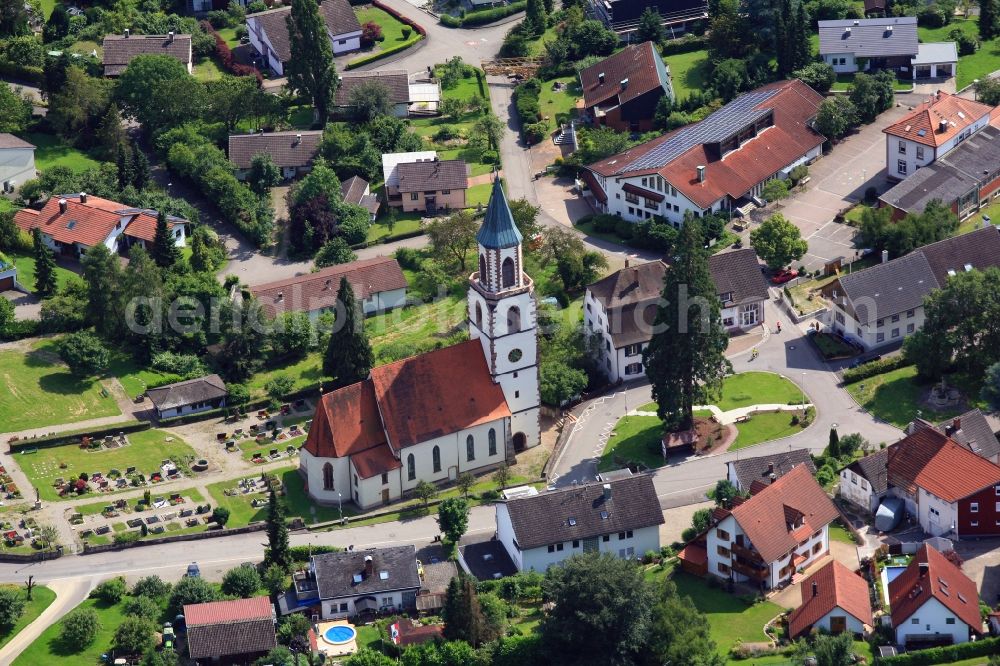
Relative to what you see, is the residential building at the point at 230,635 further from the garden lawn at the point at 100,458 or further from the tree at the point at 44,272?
the tree at the point at 44,272

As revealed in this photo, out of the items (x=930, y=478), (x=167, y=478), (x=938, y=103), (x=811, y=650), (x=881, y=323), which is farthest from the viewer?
(x=938, y=103)

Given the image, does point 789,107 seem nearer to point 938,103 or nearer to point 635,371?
point 938,103

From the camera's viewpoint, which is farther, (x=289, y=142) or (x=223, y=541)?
(x=289, y=142)

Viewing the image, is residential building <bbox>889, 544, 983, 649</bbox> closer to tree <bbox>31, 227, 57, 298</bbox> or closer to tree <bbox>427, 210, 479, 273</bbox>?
tree <bbox>427, 210, 479, 273</bbox>

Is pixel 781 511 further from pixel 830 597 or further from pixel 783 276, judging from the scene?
pixel 783 276

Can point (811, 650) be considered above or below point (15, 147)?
below

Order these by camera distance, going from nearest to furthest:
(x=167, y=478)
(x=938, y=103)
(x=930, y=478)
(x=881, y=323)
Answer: (x=930, y=478) → (x=167, y=478) → (x=881, y=323) → (x=938, y=103)

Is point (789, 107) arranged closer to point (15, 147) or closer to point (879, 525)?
point (879, 525)

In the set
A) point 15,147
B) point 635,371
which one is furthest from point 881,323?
point 15,147
